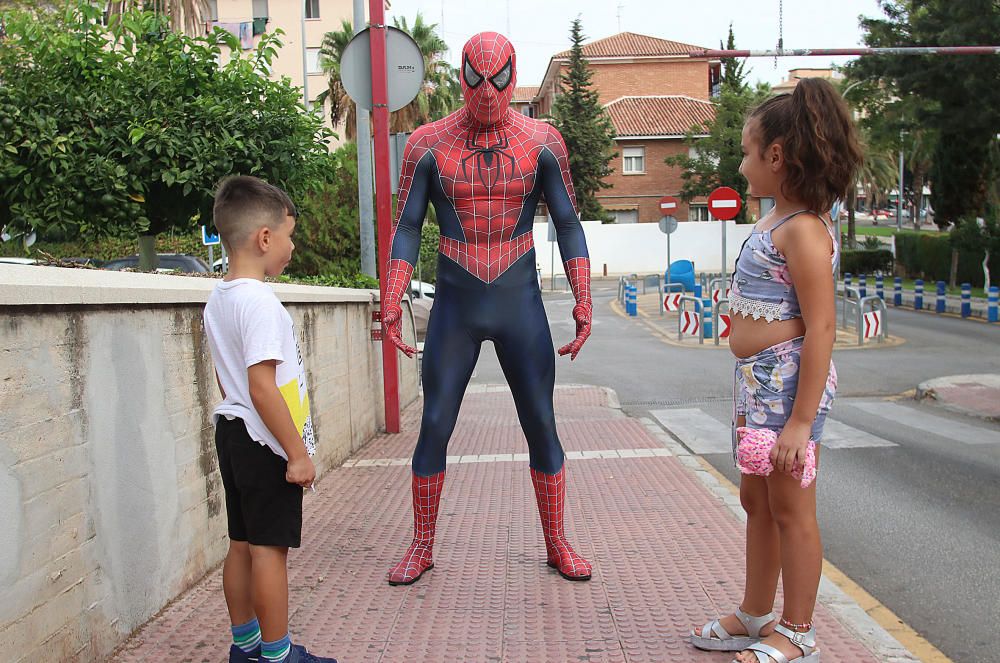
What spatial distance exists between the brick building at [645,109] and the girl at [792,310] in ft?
170

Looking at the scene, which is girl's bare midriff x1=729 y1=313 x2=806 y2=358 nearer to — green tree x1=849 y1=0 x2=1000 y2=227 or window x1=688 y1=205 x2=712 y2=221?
green tree x1=849 y1=0 x2=1000 y2=227

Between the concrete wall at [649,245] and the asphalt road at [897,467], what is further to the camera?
the concrete wall at [649,245]

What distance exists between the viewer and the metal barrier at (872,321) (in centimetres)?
1697

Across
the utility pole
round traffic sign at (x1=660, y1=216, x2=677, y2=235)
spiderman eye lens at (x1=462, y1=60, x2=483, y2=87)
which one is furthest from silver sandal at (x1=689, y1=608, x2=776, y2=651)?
round traffic sign at (x1=660, y1=216, x2=677, y2=235)

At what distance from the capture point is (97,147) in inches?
252

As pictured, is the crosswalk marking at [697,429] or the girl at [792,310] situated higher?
the girl at [792,310]

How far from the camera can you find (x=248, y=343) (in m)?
2.77

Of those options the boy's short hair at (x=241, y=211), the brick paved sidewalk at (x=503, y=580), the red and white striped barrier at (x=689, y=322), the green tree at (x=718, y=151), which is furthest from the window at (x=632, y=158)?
the boy's short hair at (x=241, y=211)

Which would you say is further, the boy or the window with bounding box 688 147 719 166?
the window with bounding box 688 147 719 166

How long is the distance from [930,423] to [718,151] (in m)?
43.2

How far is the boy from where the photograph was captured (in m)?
2.80

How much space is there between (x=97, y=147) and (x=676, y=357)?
1107 cm

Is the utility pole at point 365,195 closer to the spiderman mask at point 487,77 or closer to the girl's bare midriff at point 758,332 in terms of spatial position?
the spiderman mask at point 487,77

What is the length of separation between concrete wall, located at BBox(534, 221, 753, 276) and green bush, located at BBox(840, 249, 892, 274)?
23.7 ft
